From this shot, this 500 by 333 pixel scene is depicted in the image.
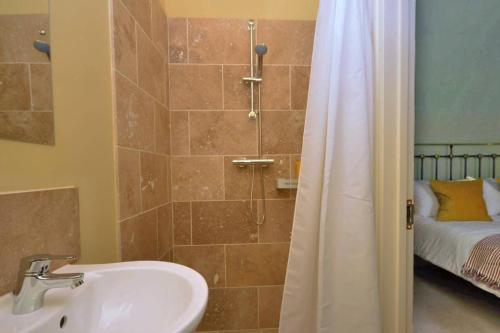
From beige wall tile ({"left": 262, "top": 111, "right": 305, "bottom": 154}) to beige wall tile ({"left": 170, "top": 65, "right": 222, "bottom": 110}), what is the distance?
0.35 metres

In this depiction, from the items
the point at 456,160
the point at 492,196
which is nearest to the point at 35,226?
the point at 492,196

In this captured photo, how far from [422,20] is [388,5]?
212cm

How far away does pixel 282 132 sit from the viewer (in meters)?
1.46

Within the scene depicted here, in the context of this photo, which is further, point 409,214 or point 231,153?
point 231,153

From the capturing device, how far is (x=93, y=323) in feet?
1.95

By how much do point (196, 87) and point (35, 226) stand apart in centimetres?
110

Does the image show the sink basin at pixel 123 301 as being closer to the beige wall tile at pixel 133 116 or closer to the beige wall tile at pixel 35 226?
the beige wall tile at pixel 35 226

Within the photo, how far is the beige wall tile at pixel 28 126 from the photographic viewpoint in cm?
55

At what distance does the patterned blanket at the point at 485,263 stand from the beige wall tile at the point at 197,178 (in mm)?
1736

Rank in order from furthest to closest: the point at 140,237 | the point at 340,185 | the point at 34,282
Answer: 1. the point at 140,237
2. the point at 340,185
3. the point at 34,282

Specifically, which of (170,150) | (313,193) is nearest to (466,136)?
(313,193)

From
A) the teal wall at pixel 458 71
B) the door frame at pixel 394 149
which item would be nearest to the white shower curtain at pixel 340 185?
the door frame at pixel 394 149

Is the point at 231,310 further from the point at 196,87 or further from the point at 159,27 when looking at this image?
the point at 159,27

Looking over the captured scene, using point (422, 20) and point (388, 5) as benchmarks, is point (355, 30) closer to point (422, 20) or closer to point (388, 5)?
point (388, 5)
